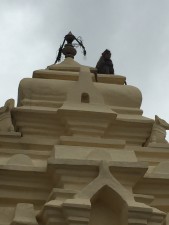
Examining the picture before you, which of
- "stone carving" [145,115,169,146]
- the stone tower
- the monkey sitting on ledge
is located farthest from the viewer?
the monkey sitting on ledge

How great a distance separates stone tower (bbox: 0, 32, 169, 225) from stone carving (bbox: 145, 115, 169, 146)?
2 cm

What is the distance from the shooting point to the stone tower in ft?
25.6

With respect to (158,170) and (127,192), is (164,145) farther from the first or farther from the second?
(127,192)

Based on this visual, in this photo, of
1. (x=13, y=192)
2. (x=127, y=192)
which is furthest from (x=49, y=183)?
(x=127, y=192)

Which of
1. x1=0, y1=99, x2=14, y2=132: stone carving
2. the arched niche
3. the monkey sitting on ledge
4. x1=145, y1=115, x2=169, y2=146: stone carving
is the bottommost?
the arched niche

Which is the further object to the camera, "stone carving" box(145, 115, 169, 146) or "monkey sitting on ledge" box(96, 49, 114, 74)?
"monkey sitting on ledge" box(96, 49, 114, 74)

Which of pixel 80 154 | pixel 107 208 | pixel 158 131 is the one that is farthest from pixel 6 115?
pixel 107 208

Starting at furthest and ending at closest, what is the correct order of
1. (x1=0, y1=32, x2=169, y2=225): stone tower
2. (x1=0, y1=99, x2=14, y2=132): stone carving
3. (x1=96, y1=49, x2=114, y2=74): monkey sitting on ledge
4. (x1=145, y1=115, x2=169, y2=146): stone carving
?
(x1=96, y1=49, x2=114, y2=74): monkey sitting on ledge → (x1=0, y1=99, x2=14, y2=132): stone carving → (x1=145, y1=115, x2=169, y2=146): stone carving → (x1=0, y1=32, x2=169, y2=225): stone tower

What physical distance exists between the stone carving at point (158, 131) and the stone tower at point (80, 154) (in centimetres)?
2

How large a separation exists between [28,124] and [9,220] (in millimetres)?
2019

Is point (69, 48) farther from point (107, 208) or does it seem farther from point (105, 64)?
point (107, 208)

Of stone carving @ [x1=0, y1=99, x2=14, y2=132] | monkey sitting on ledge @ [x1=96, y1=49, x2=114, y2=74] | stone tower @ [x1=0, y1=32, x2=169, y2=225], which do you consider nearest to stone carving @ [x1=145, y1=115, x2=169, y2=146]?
stone tower @ [x1=0, y1=32, x2=169, y2=225]

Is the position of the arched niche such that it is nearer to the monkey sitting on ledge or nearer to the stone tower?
the stone tower

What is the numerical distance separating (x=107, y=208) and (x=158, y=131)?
2.59m
